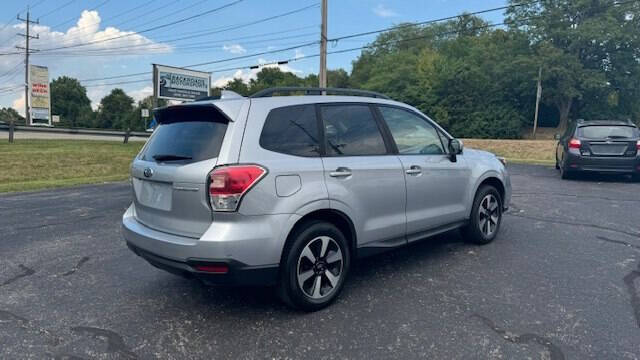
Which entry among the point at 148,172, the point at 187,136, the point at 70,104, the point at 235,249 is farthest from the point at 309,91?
the point at 70,104

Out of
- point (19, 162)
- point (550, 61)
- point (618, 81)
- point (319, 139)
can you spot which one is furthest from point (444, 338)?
point (618, 81)

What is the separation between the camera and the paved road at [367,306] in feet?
9.55

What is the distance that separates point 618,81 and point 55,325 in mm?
54309

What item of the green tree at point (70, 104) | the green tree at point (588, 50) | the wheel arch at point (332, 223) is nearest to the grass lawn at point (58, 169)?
the wheel arch at point (332, 223)

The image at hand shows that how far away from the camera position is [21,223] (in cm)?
660

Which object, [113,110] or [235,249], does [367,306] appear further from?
[113,110]

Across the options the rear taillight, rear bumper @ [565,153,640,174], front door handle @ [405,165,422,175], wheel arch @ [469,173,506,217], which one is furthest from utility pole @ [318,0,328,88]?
the rear taillight

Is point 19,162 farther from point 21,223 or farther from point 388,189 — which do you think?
point 388,189

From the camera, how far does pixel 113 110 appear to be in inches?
3666

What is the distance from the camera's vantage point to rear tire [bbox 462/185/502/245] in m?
5.10

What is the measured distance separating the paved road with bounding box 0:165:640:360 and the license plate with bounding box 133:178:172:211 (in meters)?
0.86

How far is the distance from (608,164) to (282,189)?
10146mm

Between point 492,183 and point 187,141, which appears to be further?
point 492,183

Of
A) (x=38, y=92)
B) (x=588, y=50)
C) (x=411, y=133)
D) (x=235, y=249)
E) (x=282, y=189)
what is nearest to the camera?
(x=235, y=249)
